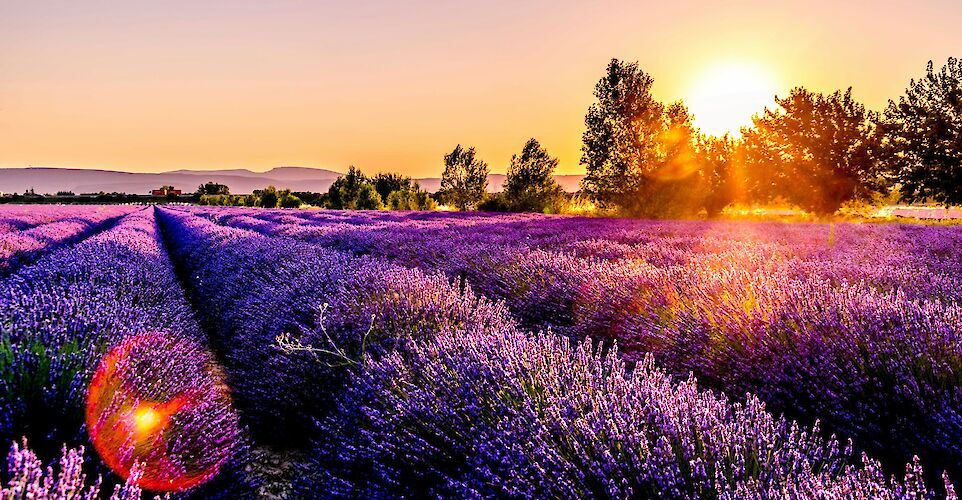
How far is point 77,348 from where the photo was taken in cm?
180

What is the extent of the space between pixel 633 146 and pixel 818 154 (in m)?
9.91

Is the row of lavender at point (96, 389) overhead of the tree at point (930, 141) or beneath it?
beneath

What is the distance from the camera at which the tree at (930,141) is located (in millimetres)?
18969

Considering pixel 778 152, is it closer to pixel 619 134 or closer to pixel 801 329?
pixel 619 134

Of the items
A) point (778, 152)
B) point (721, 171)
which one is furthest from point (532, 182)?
point (778, 152)

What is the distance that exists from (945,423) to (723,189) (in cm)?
2960

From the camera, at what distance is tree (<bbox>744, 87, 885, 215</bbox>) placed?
2477 centimetres

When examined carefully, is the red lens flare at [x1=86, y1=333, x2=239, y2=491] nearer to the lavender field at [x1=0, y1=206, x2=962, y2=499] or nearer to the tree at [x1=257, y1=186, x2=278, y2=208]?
the lavender field at [x1=0, y1=206, x2=962, y2=499]

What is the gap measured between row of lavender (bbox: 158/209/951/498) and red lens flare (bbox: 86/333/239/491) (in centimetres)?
36

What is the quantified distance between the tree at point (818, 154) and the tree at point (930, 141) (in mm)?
2064

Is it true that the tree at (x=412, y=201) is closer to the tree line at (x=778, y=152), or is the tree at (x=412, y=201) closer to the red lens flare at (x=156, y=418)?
Answer: the tree line at (x=778, y=152)

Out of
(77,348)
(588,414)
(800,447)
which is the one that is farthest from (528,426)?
(77,348)

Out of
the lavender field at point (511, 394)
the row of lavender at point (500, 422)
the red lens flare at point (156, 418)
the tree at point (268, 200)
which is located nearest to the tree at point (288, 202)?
the tree at point (268, 200)

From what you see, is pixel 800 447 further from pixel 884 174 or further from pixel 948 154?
pixel 884 174
